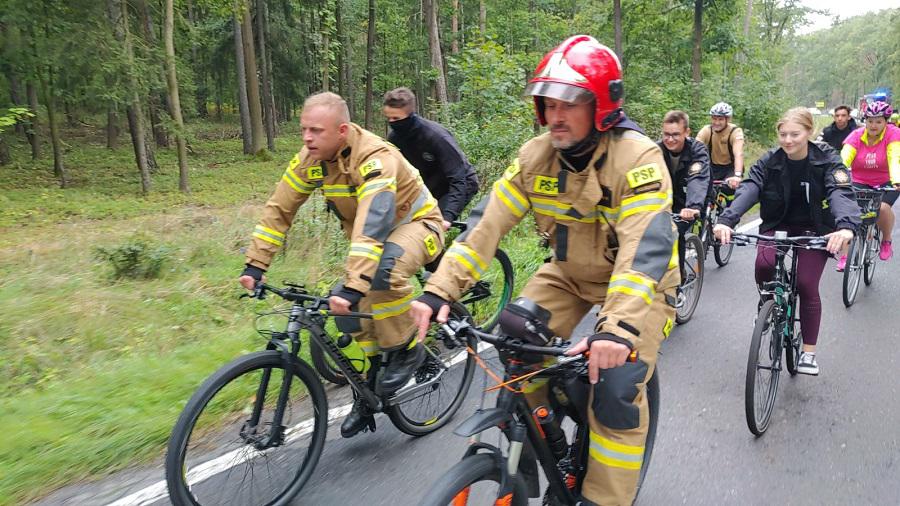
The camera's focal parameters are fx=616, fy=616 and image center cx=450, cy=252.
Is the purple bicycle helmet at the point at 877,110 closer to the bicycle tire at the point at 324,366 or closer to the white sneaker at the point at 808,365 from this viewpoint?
the white sneaker at the point at 808,365

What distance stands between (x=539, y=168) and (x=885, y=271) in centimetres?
757

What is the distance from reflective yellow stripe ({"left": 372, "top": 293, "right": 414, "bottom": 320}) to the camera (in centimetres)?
388

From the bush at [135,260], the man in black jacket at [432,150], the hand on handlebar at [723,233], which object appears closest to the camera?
the hand on handlebar at [723,233]

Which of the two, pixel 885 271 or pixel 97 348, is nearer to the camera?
pixel 97 348

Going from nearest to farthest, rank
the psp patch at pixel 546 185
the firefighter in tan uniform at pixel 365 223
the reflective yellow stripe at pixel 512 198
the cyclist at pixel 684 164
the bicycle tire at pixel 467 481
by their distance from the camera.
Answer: the bicycle tire at pixel 467 481 < the psp patch at pixel 546 185 < the reflective yellow stripe at pixel 512 198 < the firefighter in tan uniform at pixel 365 223 < the cyclist at pixel 684 164

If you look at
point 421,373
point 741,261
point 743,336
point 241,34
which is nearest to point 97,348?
point 421,373

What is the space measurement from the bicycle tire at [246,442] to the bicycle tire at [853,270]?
228 inches

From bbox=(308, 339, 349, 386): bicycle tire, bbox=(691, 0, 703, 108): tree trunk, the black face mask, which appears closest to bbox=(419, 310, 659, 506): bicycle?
bbox=(308, 339, 349, 386): bicycle tire

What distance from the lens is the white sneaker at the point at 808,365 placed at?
15.5ft

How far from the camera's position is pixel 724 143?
854cm

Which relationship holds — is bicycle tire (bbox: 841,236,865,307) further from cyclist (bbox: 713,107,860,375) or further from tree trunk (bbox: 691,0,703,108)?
tree trunk (bbox: 691,0,703,108)

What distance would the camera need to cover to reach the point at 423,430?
409cm

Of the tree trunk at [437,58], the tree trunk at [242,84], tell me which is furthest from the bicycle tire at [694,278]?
the tree trunk at [242,84]

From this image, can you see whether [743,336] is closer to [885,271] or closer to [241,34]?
[885,271]
